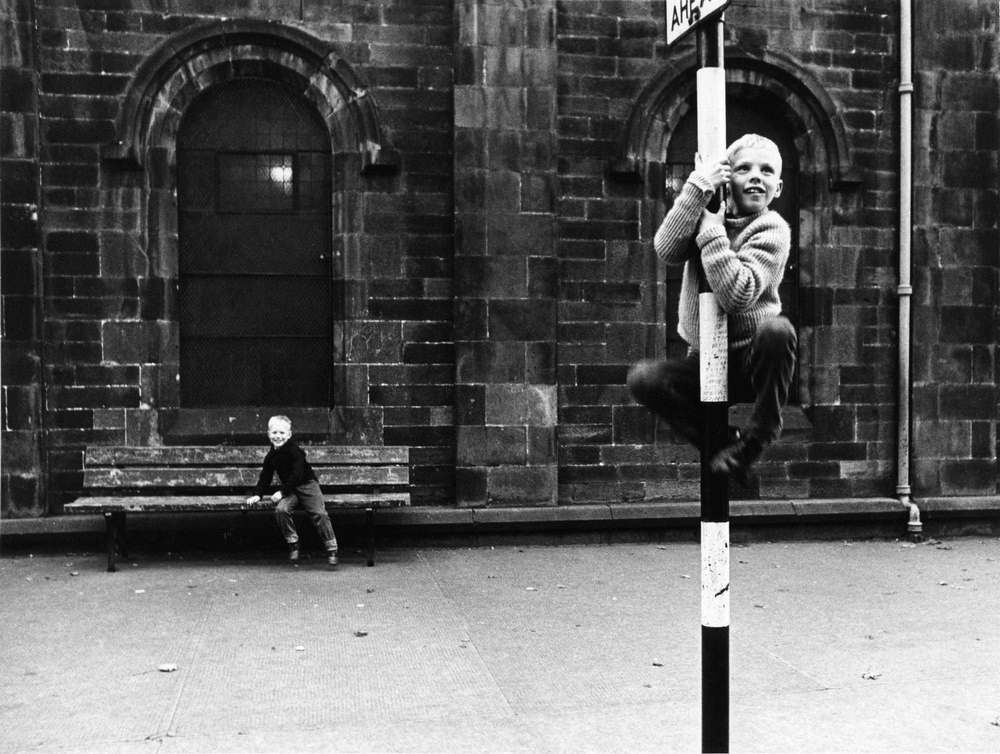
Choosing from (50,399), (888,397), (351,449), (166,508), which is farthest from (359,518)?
(888,397)

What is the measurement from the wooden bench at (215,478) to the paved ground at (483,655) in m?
0.54

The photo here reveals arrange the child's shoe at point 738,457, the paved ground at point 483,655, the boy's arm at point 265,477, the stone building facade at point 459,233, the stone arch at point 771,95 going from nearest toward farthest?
the child's shoe at point 738,457, the paved ground at point 483,655, the boy's arm at point 265,477, the stone building facade at point 459,233, the stone arch at point 771,95

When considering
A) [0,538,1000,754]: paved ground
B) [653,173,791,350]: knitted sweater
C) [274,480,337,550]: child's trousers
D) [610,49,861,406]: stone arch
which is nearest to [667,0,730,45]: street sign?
[653,173,791,350]: knitted sweater

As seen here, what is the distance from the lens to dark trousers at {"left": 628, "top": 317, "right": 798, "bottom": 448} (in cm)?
272

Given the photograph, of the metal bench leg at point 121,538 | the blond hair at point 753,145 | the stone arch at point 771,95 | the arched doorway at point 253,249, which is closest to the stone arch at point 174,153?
the arched doorway at point 253,249

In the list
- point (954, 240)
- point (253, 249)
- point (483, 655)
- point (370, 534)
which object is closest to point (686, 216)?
point (483, 655)

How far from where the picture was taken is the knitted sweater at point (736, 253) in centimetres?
278

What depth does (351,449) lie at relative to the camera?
9477 millimetres

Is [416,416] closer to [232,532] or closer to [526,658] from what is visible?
[232,532]

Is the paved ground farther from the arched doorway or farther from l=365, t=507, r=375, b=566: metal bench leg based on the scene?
the arched doorway

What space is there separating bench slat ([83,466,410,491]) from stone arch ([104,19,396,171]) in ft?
9.36

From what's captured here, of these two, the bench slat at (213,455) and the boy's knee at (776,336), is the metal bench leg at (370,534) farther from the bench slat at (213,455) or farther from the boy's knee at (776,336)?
the boy's knee at (776,336)

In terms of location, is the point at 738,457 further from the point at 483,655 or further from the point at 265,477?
the point at 265,477

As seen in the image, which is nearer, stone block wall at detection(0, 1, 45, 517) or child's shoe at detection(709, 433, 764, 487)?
child's shoe at detection(709, 433, 764, 487)
